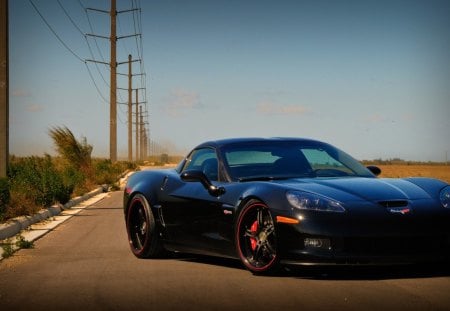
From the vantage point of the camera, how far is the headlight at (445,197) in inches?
302

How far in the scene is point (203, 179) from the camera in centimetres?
866

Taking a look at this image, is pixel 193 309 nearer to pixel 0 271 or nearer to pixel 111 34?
pixel 0 271

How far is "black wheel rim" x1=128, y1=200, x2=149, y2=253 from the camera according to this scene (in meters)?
9.90

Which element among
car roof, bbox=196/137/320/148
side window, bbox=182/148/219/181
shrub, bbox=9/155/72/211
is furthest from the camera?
shrub, bbox=9/155/72/211

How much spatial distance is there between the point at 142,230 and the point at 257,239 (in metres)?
2.56

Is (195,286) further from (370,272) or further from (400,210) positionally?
(400,210)

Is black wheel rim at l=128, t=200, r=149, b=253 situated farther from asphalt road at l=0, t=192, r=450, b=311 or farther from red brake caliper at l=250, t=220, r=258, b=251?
red brake caliper at l=250, t=220, r=258, b=251

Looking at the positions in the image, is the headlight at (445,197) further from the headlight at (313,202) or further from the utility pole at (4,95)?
the utility pole at (4,95)

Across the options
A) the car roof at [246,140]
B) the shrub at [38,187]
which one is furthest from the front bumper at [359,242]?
the shrub at [38,187]

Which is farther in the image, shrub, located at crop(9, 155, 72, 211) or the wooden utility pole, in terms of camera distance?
the wooden utility pole

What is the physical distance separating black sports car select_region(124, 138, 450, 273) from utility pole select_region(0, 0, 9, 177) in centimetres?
806

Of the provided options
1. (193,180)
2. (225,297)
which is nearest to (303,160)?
(193,180)

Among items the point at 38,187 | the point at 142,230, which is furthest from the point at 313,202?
the point at 38,187

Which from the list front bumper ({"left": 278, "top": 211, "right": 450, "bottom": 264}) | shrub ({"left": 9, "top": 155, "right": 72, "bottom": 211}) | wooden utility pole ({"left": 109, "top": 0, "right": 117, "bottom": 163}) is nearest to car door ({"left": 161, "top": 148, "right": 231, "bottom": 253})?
front bumper ({"left": 278, "top": 211, "right": 450, "bottom": 264})
